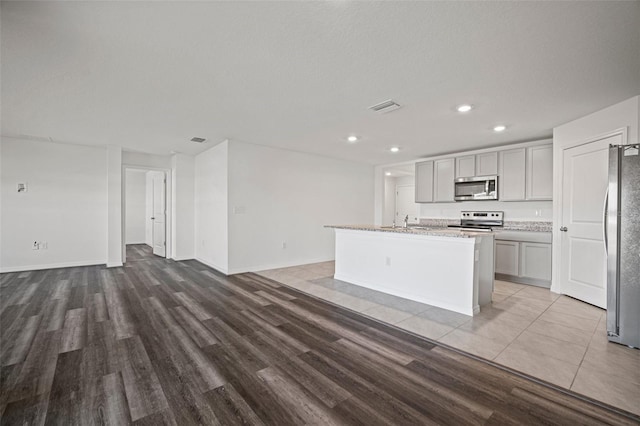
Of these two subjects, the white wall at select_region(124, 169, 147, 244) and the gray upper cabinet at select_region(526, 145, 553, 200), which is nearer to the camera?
the gray upper cabinet at select_region(526, 145, 553, 200)

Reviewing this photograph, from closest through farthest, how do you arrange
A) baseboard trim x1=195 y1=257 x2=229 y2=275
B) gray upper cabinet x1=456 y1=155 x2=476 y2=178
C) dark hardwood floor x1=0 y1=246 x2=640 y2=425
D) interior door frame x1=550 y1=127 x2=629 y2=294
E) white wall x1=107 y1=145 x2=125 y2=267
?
1. dark hardwood floor x1=0 y1=246 x2=640 y2=425
2. interior door frame x1=550 y1=127 x2=629 y2=294
3. baseboard trim x1=195 y1=257 x2=229 y2=275
4. gray upper cabinet x1=456 y1=155 x2=476 y2=178
5. white wall x1=107 y1=145 x2=125 y2=267

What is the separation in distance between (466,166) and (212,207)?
5.16m

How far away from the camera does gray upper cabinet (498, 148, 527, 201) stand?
4.83 metres

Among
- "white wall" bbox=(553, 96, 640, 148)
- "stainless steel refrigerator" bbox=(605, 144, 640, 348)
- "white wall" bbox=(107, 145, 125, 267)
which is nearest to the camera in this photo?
"stainless steel refrigerator" bbox=(605, 144, 640, 348)

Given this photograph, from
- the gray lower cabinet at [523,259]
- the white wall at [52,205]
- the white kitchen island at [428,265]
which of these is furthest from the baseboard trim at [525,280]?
the white wall at [52,205]

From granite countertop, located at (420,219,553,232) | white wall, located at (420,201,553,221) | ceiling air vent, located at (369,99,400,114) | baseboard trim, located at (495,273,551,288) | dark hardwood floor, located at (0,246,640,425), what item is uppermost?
ceiling air vent, located at (369,99,400,114)

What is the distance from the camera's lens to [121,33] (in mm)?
2023

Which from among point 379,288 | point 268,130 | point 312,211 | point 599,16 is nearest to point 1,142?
point 268,130

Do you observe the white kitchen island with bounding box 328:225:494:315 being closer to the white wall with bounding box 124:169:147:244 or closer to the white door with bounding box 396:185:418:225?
the white door with bounding box 396:185:418:225

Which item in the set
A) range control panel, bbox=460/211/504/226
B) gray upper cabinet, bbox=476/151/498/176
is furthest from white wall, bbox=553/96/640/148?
range control panel, bbox=460/211/504/226

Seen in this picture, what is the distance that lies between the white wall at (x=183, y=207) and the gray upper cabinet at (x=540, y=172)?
6.86 meters

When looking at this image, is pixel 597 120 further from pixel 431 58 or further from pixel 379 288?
pixel 379 288

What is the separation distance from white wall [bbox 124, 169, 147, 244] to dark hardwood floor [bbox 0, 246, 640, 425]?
6.28 meters

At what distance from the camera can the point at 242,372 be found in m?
2.03
